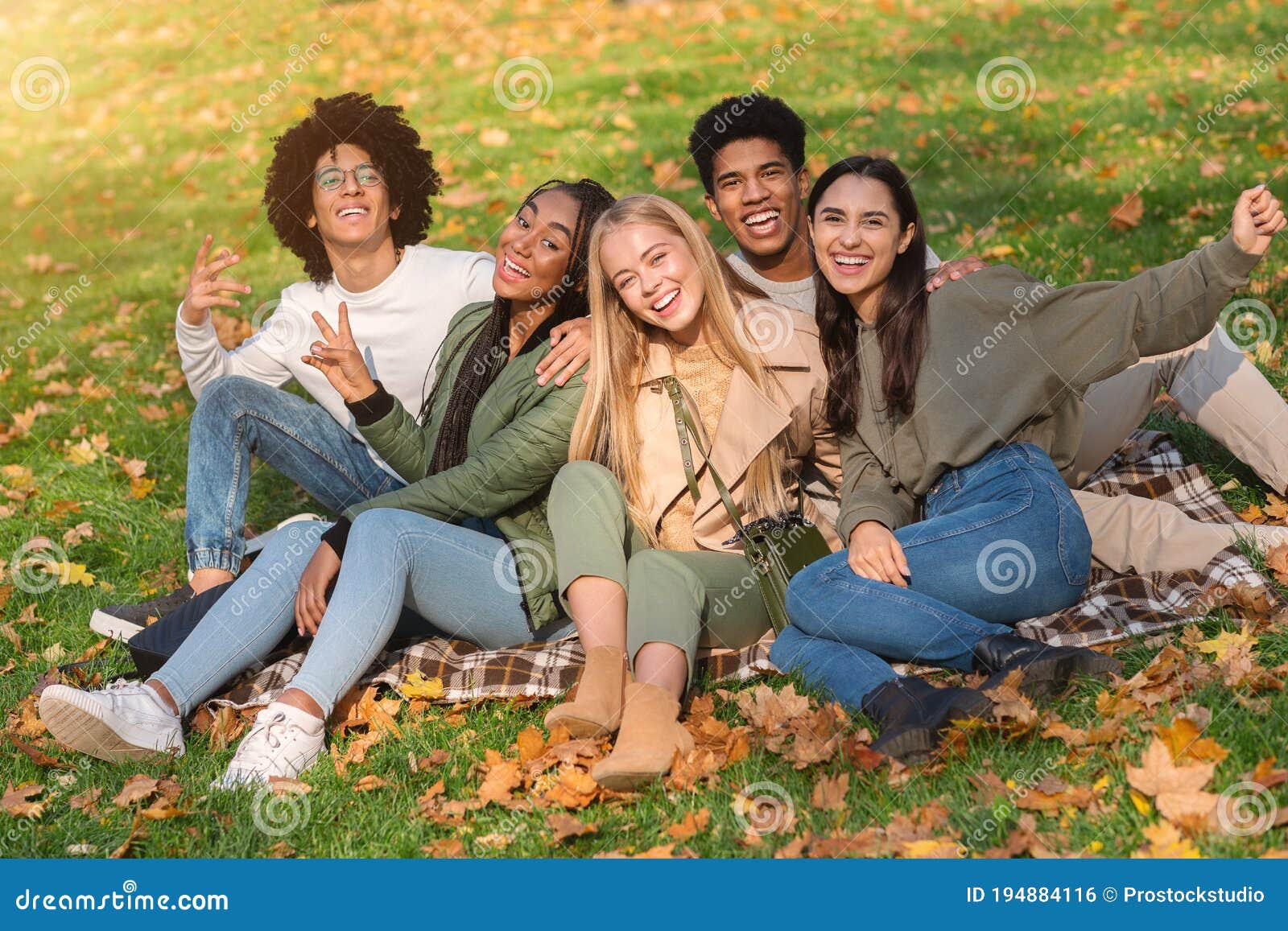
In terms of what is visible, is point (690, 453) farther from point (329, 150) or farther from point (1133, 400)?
point (329, 150)

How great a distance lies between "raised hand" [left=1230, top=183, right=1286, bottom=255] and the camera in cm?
317

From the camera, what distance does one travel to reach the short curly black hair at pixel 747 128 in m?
4.84

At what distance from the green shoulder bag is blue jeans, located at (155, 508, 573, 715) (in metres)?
0.66

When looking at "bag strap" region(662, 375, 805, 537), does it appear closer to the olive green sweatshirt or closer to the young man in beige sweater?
the olive green sweatshirt

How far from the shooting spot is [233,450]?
14.3 feet

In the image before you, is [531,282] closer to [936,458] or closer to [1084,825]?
[936,458]

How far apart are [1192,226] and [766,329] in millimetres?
3301
